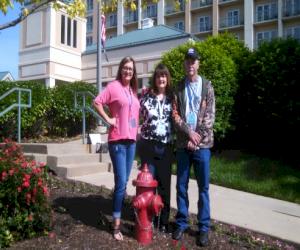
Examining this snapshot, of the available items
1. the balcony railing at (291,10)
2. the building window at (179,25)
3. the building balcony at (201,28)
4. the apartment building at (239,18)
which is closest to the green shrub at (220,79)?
the apartment building at (239,18)

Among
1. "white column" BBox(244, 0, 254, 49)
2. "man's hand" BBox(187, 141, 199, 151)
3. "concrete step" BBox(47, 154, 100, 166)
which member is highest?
"white column" BBox(244, 0, 254, 49)

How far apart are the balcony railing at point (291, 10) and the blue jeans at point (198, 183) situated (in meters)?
46.3

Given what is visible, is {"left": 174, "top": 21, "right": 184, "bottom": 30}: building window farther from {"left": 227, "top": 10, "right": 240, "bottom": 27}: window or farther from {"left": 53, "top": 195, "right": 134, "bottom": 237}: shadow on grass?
{"left": 53, "top": 195, "right": 134, "bottom": 237}: shadow on grass

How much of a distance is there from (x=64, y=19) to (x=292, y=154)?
22574 mm

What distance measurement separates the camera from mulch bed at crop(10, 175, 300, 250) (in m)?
4.36

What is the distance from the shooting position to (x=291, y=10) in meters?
47.4

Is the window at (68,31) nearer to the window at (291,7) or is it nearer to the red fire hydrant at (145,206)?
the red fire hydrant at (145,206)

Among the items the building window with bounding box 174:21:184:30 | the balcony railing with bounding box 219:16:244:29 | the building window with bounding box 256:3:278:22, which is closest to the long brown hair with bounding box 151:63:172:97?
the building window with bounding box 256:3:278:22

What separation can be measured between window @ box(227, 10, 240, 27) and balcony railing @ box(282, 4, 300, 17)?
17.3 ft

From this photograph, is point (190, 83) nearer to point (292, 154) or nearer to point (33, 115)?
point (292, 154)

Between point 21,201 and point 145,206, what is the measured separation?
124 cm

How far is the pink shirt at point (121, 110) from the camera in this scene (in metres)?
4.50

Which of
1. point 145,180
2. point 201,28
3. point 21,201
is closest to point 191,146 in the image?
point 145,180

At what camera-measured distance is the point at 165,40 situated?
1043 inches
